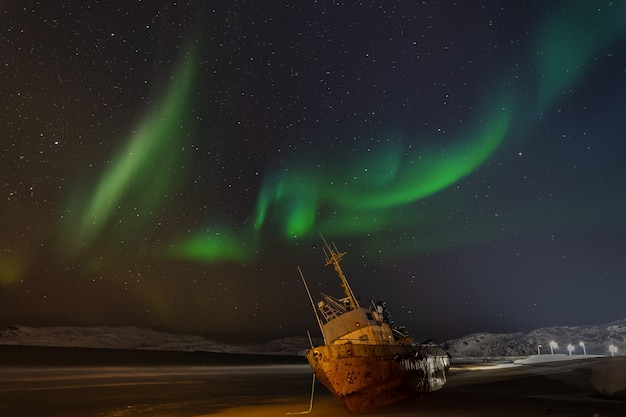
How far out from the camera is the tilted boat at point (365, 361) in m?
27.4

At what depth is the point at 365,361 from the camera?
1092 inches

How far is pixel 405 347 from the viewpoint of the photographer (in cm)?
3284

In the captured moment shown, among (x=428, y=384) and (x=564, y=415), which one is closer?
(x=564, y=415)

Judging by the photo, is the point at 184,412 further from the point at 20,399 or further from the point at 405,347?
the point at 20,399

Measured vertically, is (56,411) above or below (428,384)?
above

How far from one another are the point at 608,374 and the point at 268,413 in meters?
21.6

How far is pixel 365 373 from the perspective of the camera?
27594 mm

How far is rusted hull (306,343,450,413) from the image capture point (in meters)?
27.2

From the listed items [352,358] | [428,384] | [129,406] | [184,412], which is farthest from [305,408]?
[129,406]

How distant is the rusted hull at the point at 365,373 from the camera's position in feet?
89.2

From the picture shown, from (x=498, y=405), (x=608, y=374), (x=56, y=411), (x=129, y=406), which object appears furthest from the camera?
(x=129, y=406)

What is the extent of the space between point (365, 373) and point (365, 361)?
2.23ft

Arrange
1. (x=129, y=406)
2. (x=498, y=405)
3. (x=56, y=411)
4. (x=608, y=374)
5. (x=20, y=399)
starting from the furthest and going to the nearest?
1. (x=20, y=399)
2. (x=129, y=406)
3. (x=56, y=411)
4. (x=608, y=374)
5. (x=498, y=405)

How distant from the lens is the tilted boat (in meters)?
27.4
